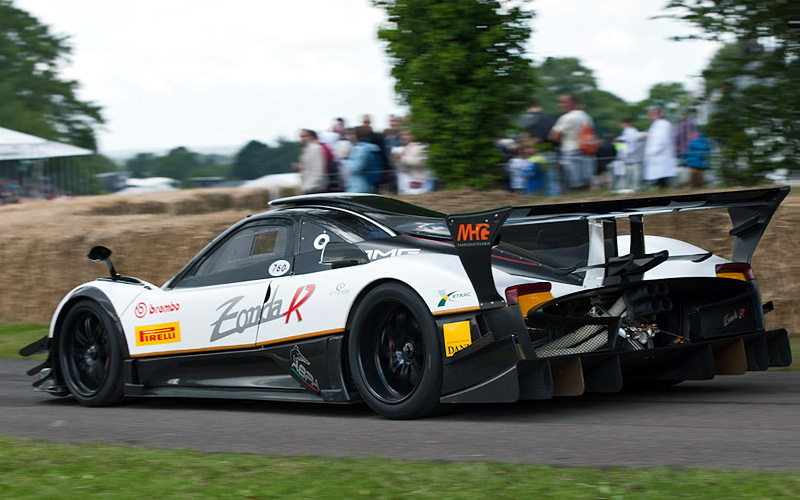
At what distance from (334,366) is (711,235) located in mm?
4690

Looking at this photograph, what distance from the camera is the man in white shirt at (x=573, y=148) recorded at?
11.4 metres

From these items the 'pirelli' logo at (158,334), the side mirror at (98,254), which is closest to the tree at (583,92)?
the side mirror at (98,254)

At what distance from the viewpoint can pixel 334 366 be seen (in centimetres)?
578

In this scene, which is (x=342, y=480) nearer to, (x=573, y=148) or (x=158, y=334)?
(x=158, y=334)

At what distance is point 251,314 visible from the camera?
20.4 ft

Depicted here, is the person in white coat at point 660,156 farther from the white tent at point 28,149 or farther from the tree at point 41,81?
the tree at point 41,81

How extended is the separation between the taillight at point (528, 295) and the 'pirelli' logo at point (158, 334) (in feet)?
8.53

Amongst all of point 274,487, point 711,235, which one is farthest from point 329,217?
point 711,235

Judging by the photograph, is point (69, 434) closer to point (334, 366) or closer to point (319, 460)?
point (334, 366)

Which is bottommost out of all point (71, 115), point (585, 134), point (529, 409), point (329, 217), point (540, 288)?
point (529, 409)

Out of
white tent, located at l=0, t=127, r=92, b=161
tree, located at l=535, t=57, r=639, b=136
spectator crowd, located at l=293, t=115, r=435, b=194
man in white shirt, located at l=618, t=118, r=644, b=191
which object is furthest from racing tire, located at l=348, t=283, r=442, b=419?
tree, located at l=535, t=57, r=639, b=136

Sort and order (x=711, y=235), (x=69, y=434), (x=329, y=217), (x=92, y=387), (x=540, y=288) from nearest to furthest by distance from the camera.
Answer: (x=540, y=288)
(x=69, y=434)
(x=329, y=217)
(x=92, y=387)
(x=711, y=235)

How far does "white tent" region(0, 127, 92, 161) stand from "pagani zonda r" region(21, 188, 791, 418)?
19903mm

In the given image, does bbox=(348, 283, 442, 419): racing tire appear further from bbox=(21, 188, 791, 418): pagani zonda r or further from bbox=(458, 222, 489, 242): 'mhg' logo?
bbox=(458, 222, 489, 242): 'mhg' logo
